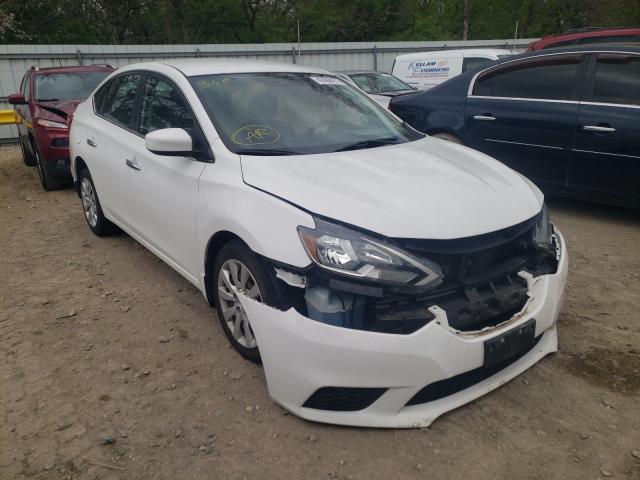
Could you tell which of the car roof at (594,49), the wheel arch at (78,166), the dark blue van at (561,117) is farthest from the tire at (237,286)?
the car roof at (594,49)

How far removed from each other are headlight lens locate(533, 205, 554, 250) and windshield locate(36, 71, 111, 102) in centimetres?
689

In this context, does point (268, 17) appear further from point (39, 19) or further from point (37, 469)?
point (37, 469)

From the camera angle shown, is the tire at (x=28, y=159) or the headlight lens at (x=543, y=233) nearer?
the headlight lens at (x=543, y=233)

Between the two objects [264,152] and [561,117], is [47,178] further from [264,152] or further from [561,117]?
[561,117]

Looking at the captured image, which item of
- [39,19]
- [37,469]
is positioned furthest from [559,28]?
[37,469]

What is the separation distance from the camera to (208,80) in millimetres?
3445

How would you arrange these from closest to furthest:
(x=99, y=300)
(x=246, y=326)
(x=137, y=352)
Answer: (x=246, y=326) < (x=137, y=352) < (x=99, y=300)

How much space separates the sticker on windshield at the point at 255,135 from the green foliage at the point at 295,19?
944 inches

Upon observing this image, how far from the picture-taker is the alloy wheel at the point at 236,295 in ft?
8.88

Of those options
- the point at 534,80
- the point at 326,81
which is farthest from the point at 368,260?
the point at 534,80

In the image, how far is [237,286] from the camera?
111 inches

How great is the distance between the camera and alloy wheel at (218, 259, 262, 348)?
2707mm

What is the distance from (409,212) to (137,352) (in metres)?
Result: 1.83

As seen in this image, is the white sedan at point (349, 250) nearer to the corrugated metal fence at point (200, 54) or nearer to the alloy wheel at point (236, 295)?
the alloy wheel at point (236, 295)
